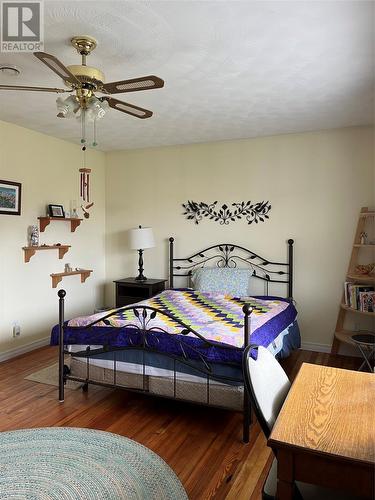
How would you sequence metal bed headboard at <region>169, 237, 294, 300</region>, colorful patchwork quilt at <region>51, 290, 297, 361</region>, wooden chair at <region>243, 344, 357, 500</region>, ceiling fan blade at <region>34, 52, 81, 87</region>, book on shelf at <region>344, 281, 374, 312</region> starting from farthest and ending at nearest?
metal bed headboard at <region>169, 237, 294, 300</region>
book on shelf at <region>344, 281, 374, 312</region>
colorful patchwork quilt at <region>51, 290, 297, 361</region>
ceiling fan blade at <region>34, 52, 81, 87</region>
wooden chair at <region>243, 344, 357, 500</region>

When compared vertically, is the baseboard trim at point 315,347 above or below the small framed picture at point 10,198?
below

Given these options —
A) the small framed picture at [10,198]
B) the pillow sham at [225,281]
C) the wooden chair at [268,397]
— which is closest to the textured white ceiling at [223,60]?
the small framed picture at [10,198]

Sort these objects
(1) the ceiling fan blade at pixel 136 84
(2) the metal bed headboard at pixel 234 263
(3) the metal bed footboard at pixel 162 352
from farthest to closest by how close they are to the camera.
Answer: (2) the metal bed headboard at pixel 234 263 → (3) the metal bed footboard at pixel 162 352 → (1) the ceiling fan blade at pixel 136 84

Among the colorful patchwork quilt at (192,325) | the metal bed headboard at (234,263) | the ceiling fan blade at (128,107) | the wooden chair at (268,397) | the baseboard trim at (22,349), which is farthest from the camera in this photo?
the metal bed headboard at (234,263)

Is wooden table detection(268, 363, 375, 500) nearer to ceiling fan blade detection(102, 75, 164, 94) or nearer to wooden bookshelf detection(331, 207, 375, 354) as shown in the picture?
ceiling fan blade detection(102, 75, 164, 94)

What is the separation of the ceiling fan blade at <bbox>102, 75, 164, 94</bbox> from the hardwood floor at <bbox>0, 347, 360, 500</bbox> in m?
2.19

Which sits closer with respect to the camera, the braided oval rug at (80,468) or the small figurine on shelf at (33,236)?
the braided oval rug at (80,468)

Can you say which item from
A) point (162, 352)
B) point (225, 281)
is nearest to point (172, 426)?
point (162, 352)

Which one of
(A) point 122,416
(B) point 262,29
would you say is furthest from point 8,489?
(B) point 262,29

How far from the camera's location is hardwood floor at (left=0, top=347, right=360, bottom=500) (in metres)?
2.11

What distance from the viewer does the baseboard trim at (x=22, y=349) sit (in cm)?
399

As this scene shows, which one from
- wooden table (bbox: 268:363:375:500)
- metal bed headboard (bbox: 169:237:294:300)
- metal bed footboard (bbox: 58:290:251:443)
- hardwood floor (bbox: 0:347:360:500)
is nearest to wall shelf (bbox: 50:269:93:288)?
metal bed headboard (bbox: 169:237:294:300)

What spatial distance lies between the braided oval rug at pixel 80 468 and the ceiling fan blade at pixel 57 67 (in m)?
2.20

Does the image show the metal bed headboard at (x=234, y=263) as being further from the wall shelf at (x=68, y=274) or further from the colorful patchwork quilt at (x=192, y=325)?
the wall shelf at (x=68, y=274)
